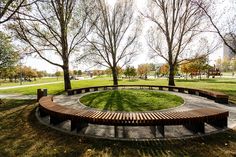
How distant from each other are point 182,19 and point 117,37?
8.06 meters

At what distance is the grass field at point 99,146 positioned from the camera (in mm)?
4516

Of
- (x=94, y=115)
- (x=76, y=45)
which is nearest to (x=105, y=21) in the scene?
(x=76, y=45)

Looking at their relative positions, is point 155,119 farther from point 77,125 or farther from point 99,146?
point 77,125

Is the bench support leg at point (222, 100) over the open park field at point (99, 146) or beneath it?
over

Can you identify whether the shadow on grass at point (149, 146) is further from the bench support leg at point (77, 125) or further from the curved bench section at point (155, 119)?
the curved bench section at point (155, 119)

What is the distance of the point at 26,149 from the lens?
487cm

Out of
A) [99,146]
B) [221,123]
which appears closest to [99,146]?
[99,146]

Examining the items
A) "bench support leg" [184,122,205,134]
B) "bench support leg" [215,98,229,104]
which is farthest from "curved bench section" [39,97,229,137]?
"bench support leg" [215,98,229,104]

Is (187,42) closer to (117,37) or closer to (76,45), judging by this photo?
(117,37)

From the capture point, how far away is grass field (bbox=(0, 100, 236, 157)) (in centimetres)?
452

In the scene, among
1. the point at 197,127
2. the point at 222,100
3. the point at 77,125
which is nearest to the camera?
the point at 197,127

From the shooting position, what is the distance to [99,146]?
4.98m

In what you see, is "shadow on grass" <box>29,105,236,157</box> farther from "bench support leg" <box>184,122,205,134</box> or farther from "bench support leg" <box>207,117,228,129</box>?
"bench support leg" <box>207,117,228,129</box>

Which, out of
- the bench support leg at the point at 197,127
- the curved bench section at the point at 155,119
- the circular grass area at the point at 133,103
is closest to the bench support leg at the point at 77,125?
the curved bench section at the point at 155,119
